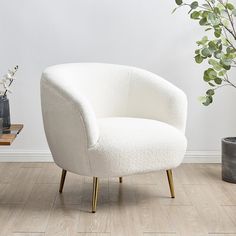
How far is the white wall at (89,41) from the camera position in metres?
3.89

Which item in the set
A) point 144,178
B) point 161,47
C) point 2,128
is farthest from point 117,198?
point 161,47

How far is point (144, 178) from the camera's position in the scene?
12.0 feet

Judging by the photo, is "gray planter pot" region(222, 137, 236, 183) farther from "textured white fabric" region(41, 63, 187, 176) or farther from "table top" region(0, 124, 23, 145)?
"table top" region(0, 124, 23, 145)

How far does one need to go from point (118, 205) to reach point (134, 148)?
1.25ft

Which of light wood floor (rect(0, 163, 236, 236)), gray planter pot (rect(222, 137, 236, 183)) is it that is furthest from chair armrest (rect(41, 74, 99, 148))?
gray planter pot (rect(222, 137, 236, 183))

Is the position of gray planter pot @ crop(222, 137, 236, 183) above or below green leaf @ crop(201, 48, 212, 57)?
below

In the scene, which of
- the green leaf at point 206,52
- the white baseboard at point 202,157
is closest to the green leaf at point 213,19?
the green leaf at point 206,52

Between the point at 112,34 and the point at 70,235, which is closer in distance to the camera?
the point at 70,235

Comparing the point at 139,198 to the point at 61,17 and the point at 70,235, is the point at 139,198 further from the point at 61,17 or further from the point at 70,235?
the point at 61,17

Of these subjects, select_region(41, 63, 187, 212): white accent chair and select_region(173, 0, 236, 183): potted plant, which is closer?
select_region(41, 63, 187, 212): white accent chair

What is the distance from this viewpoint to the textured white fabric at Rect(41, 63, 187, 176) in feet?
9.34

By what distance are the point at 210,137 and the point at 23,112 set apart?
54.1 inches

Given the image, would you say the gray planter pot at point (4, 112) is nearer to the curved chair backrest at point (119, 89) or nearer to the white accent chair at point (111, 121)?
the white accent chair at point (111, 121)

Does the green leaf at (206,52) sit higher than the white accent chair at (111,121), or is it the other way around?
the green leaf at (206,52)
